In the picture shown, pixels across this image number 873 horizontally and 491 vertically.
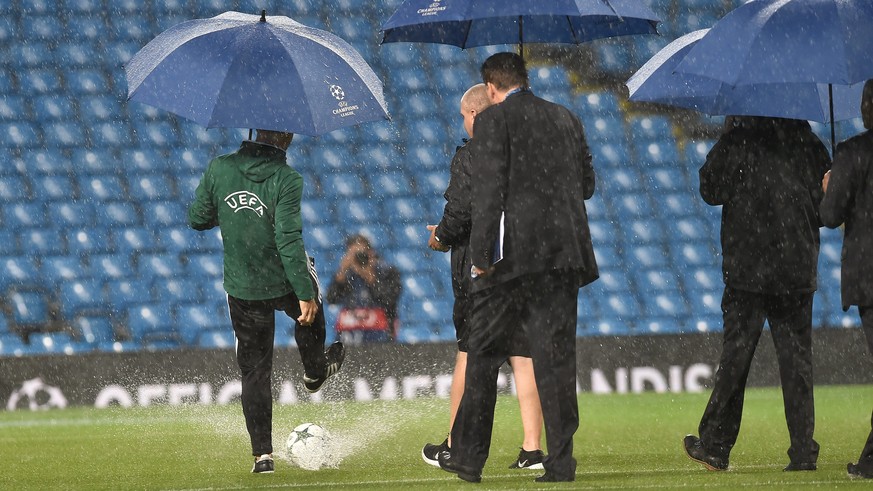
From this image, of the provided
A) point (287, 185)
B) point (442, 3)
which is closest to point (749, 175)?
point (442, 3)

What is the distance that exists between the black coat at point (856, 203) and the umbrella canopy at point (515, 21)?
1.21m

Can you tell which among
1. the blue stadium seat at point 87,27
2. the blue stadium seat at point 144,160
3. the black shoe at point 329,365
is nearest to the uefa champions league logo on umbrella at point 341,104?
the black shoe at point 329,365

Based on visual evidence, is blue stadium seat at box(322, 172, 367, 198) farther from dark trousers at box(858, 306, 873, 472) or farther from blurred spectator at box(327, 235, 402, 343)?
dark trousers at box(858, 306, 873, 472)

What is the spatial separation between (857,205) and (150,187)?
10702 mm

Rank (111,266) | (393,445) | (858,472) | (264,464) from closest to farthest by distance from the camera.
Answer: (858,472) < (264,464) < (393,445) < (111,266)

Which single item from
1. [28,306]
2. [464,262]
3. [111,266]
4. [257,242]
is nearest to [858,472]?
[464,262]

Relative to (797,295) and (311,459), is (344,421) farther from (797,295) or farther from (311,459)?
(797,295)

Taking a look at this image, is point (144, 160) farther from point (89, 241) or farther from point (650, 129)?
point (650, 129)

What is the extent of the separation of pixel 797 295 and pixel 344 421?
467cm

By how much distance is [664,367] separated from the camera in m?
12.4

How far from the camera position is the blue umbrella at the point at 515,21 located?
246 inches

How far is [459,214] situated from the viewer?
6195 mm

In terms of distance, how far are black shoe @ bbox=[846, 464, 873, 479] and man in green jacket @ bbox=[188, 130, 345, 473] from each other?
2476 mm

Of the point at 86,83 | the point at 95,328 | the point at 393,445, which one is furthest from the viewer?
the point at 86,83
